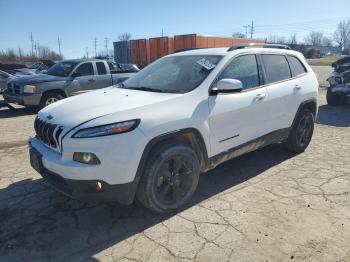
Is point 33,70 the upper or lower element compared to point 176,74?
lower

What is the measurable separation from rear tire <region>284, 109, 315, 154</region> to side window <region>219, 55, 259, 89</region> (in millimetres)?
1328

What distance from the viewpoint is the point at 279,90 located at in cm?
476

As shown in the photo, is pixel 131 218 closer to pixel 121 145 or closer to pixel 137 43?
pixel 121 145

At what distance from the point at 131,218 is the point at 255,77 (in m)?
2.47

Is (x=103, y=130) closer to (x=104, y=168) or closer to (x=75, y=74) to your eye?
(x=104, y=168)

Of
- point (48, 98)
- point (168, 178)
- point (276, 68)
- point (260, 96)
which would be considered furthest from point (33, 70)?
point (168, 178)

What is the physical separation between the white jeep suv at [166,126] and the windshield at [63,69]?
6291 mm

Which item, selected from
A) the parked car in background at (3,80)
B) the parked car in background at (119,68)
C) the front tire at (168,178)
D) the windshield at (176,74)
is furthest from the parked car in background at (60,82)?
the front tire at (168,178)

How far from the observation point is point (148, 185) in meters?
3.32

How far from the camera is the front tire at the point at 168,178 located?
332cm

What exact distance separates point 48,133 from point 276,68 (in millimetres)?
3348

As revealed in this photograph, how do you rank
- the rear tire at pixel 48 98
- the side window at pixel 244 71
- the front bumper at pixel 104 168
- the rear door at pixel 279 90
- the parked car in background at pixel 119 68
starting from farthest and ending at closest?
1. the parked car in background at pixel 119 68
2. the rear tire at pixel 48 98
3. the rear door at pixel 279 90
4. the side window at pixel 244 71
5. the front bumper at pixel 104 168

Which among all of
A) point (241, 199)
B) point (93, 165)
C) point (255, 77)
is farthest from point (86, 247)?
point (255, 77)

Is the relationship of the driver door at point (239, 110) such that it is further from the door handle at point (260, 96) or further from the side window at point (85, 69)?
the side window at point (85, 69)
